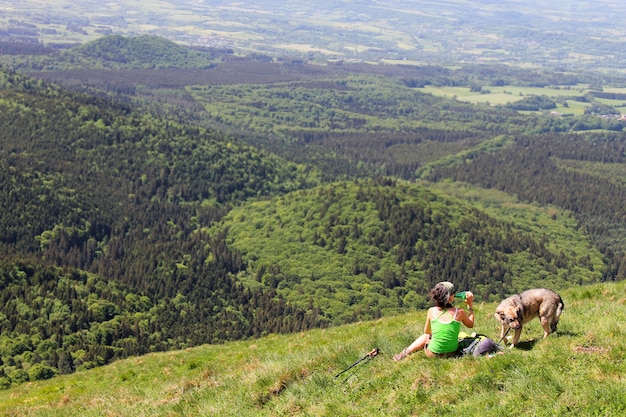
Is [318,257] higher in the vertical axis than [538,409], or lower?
lower

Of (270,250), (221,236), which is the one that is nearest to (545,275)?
(270,250)

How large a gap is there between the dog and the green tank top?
6.02 feet

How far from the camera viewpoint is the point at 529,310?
25.0 metres

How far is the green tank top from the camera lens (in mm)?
24406

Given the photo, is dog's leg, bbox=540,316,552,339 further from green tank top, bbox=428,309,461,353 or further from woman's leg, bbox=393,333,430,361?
woman's leg, bbox=393,333,430,361

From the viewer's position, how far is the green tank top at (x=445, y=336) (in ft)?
80.1

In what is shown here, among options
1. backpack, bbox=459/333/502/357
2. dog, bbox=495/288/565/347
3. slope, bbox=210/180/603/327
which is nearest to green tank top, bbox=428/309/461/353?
backpack, bbox=459/333/502/357

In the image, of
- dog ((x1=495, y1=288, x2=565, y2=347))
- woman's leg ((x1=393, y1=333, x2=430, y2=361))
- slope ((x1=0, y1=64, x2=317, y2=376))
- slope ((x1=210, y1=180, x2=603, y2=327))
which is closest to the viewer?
dog ((x1=495, y1=288, x2=565, y2=347))

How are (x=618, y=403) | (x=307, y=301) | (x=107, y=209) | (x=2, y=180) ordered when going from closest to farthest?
(x=618, y=403) < (x=307, y=301) < (x=2, y=180) < (x=107, y=209)

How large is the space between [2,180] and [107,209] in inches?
1295

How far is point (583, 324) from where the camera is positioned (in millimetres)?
26125

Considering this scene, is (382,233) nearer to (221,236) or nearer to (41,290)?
(221,236)

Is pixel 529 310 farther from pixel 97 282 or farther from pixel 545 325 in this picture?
pixel 97 282

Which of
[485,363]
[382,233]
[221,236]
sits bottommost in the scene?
[221,236]
